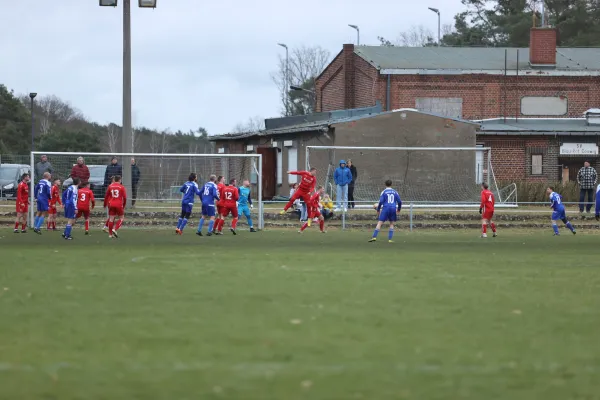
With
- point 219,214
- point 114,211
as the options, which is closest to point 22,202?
point 114,211

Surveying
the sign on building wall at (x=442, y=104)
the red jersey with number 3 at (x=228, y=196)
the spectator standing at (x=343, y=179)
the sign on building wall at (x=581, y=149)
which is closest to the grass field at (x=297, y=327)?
the red jersey with number 3 at (x=228, y=196)

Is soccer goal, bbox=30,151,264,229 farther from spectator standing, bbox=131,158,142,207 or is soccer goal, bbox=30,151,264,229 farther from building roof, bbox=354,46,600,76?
building roof, bbox=354,46,600,76

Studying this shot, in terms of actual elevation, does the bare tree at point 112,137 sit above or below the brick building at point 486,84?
below

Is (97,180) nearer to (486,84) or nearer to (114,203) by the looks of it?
(114,203)

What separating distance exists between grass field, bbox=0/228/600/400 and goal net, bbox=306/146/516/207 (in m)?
21.4

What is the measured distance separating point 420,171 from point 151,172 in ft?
37.6

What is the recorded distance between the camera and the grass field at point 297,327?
824 cm

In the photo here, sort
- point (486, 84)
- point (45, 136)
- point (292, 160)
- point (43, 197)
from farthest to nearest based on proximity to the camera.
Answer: point (45, 136), point (486, 84), point (292, 160), point (43, 197)

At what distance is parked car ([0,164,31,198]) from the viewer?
149 feet

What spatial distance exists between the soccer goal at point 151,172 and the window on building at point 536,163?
18269 millimetres

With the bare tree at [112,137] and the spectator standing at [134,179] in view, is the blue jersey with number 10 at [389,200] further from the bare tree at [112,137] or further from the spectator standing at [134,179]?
the bare tree at [112,137]

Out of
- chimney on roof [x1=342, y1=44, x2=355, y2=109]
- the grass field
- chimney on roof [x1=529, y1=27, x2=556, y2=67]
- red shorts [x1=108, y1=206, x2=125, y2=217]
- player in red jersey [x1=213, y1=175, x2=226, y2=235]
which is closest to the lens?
the grass field

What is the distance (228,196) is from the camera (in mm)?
30594

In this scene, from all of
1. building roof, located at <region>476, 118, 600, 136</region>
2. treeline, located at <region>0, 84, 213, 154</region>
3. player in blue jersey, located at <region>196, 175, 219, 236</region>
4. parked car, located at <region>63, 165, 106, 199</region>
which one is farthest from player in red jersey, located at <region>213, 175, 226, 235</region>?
treeline, located at <region>0, 84, 213, 154</region>
